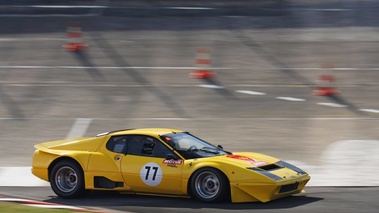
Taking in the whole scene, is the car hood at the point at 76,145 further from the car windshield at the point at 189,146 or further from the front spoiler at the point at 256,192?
the front spoiler at the point at 256,192

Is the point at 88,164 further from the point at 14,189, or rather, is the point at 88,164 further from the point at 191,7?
the point at 191,7

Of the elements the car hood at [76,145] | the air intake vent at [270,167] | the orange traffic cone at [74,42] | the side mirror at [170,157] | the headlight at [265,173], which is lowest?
the headlight at [265,173]

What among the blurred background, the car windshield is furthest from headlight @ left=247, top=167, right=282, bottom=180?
the blurred background

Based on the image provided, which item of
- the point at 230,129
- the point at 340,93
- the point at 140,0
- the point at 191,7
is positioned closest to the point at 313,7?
the point at 191,7

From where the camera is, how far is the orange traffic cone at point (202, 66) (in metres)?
19.8

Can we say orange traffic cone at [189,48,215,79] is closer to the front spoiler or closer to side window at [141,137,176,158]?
side window at [141,137,176,158]

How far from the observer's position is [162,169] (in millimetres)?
9828

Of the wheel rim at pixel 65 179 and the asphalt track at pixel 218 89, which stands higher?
the asphalt track at pixel 218 89

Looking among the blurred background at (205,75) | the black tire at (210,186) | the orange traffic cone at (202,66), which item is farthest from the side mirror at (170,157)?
the orange traffic cone at (202,66)

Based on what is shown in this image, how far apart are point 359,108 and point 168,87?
501 centimetres

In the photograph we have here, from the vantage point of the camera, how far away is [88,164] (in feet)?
34.1

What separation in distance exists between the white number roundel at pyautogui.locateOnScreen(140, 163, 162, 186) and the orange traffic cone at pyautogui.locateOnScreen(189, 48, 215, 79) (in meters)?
9.99

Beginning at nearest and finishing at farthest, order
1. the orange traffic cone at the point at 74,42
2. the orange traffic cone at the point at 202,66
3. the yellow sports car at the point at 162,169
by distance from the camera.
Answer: the yellow sports car at the point at 162,169
the orange traffic cone at the point at 202,66
the orange traffic cone at the point at 74,42

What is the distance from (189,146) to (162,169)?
589mm
